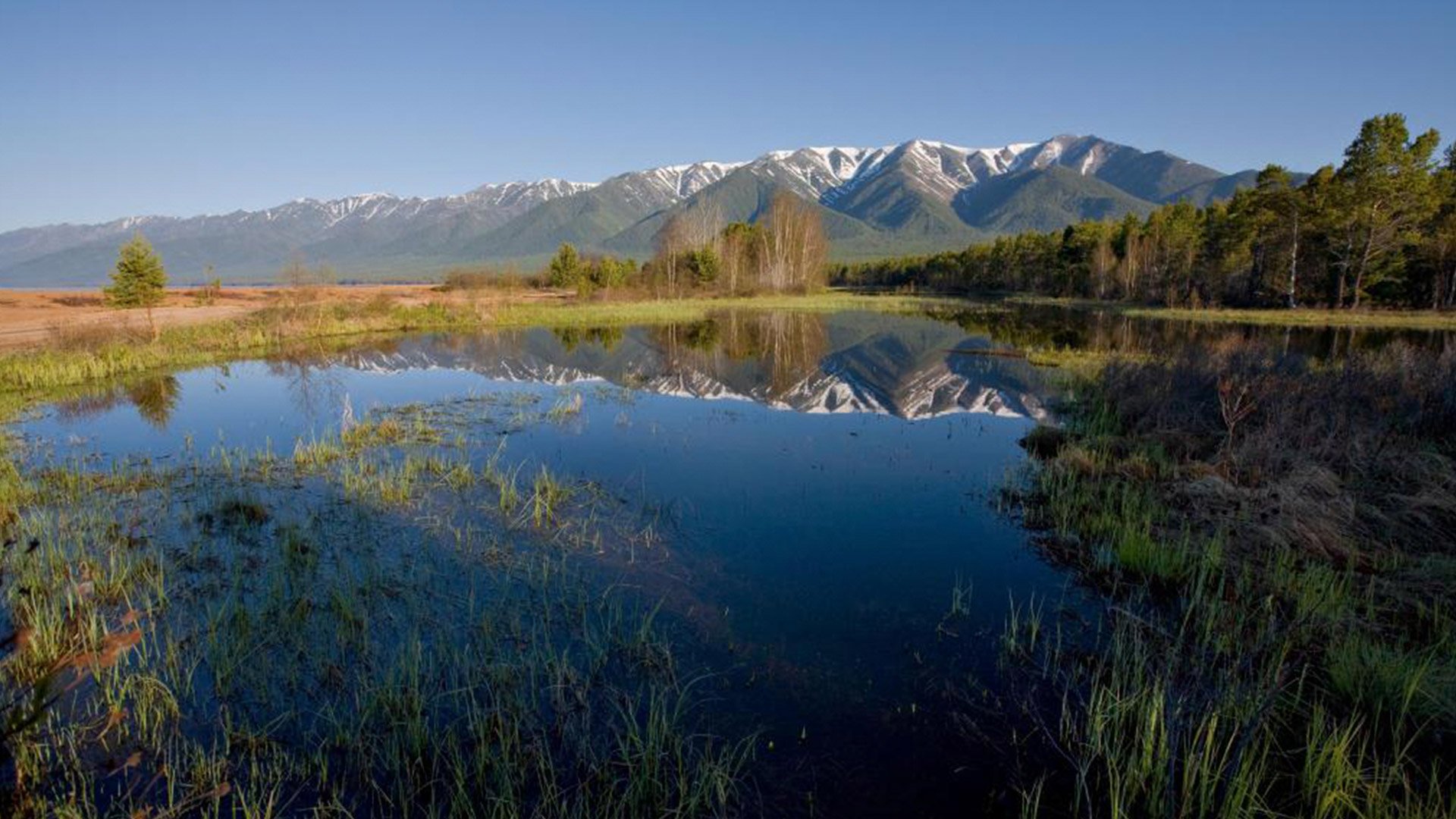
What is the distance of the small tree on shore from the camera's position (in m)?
29.6

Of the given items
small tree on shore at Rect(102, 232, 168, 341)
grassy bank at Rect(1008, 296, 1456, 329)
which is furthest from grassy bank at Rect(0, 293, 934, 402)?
grassy bank at Rect(1008, 296, 1456, 329)

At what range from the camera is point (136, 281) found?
29.8m

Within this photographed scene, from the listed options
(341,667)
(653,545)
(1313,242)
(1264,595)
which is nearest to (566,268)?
(1313,242)

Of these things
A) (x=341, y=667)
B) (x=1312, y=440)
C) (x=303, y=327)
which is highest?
(x=303, y=327)

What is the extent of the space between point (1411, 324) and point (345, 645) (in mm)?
50859

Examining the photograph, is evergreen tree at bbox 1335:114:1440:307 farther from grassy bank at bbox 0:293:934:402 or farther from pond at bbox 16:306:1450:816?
pond at bbox 16:306:1450:816

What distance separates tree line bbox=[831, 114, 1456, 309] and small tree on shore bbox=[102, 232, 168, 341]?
66.0 metres

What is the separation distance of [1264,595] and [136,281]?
133 feet

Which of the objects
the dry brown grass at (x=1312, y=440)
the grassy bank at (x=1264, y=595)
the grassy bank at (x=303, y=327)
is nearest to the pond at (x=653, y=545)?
the grassy bank at (x=1264, y=595)

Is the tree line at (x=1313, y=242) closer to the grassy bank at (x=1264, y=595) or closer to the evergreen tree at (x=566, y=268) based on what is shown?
the grassy bank at (x=1264, y=595)

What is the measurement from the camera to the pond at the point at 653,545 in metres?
5.30

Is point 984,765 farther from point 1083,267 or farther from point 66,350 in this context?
point 1083,267

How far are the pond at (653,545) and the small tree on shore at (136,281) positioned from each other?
39.2 feet

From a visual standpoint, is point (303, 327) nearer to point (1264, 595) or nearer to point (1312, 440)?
point (1264, 595)
